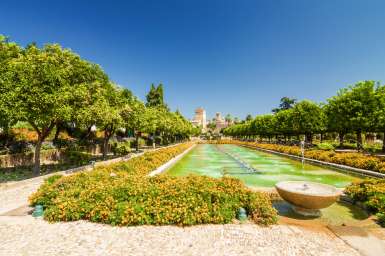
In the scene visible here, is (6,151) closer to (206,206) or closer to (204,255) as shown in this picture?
(206,206)

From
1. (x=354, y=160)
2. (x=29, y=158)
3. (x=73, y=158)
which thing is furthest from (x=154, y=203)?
(x=354, y=160)

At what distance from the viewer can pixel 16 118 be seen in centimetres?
1130

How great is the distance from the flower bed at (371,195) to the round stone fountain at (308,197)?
1.09 m

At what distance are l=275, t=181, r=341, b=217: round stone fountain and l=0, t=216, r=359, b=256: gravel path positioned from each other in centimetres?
124

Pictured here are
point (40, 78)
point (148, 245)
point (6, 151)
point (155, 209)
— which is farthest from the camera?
point (6, 151)

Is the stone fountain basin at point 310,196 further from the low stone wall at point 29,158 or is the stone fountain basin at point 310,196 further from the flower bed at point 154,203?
the low stone wall at point 29,158

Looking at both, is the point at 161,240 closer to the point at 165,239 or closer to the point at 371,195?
the point at 165,239

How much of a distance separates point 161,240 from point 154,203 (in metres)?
1.44

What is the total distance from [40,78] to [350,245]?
1417 cm

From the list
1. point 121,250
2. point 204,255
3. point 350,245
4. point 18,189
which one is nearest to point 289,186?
point 350,245

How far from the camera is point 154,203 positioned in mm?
6758

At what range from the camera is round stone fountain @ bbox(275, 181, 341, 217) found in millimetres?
7027

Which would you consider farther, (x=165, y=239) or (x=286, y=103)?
(x=286, y=103)

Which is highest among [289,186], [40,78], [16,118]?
[40,78]
